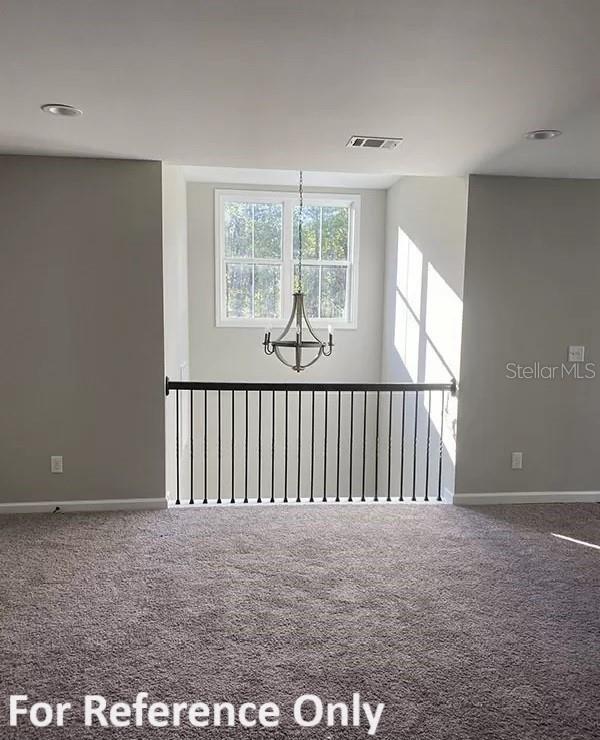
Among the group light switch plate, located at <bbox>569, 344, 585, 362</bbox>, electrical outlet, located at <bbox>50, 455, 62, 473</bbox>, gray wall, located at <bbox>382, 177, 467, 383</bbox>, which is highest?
gray wall, located at <bbox>382, 177, 467, 383</bbox>

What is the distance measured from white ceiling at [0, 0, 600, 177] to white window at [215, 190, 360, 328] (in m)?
2.90

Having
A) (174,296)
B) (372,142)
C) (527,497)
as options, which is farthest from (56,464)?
(527,497)

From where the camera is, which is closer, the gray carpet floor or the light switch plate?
the gray carpet floor

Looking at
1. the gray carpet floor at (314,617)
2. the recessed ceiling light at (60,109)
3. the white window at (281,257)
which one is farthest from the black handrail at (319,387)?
the white window at (281,257)

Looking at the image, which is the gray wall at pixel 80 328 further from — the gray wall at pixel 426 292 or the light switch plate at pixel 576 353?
the light switch plate at pixel 576 353

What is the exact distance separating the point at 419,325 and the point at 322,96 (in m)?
2.98

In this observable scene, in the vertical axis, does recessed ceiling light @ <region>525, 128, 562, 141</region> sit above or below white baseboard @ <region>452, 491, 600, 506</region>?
above

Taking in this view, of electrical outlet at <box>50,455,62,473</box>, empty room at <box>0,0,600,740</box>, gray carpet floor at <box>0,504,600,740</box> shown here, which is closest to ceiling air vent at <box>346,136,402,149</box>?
empty room at <box>0,0,600,740</box>

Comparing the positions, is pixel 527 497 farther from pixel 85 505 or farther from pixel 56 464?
pixel 56 464

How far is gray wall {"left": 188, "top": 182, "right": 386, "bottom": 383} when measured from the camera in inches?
242

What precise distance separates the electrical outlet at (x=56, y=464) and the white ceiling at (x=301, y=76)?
1.99 metres

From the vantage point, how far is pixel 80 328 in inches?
144

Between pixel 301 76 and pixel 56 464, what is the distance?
2.92m

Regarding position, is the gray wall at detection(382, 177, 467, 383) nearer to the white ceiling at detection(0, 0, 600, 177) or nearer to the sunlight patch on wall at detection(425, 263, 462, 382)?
the sunlight patch on wall at detection(425, 263, 462, 382)
